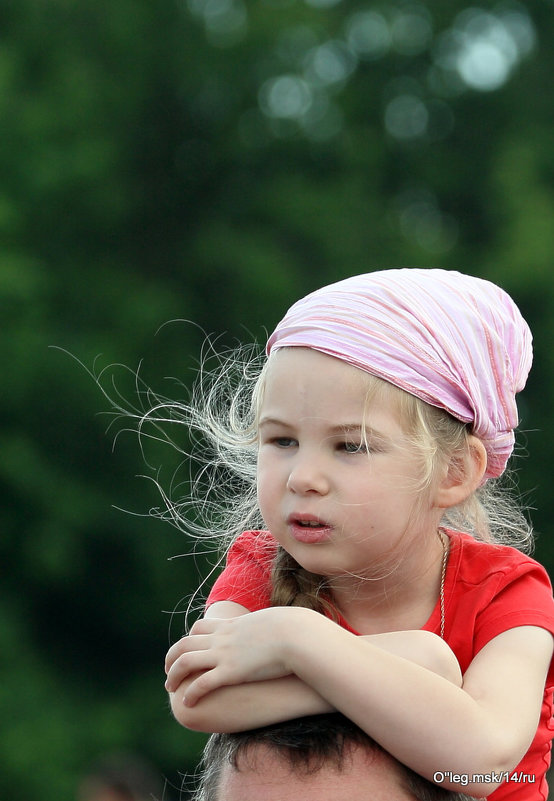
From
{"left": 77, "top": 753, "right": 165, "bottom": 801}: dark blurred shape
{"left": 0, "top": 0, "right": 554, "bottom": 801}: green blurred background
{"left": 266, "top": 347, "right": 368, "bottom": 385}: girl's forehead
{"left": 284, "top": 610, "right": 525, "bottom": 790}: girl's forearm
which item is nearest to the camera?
{"left": 284, "top": 610, "right": 525, "bottom": 790}: girl's forearm

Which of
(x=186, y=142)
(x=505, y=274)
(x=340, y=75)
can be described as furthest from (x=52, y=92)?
(x=505, y=274)

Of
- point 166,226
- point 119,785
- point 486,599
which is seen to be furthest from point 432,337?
point 166,226

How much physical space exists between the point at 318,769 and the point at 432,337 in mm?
702

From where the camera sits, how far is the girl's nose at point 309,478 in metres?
1.72

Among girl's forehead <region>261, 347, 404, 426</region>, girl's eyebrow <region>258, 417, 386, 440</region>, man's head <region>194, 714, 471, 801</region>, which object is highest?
girl's forehead <region>261, 347, 404, 426</region>

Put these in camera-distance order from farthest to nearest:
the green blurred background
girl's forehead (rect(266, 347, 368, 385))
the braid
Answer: the green blurred background → the braid → girl's forehead (rect(266, 347, 368, 385))

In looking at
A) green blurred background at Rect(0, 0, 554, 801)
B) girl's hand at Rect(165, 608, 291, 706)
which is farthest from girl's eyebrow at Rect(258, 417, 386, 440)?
green blurred background at Rect(0, 0, 554, 801)

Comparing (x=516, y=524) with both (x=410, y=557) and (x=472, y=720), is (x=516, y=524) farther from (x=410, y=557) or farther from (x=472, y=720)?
(x=472, y=720)

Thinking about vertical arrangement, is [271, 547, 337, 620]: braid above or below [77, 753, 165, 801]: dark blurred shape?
above

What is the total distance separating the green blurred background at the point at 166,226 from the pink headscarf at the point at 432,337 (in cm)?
764

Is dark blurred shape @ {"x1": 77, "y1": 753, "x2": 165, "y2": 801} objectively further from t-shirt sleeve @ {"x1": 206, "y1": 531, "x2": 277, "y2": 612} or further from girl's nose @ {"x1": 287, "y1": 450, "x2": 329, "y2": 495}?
girl's nose @ {"x1": 287, "y1": 450, "x2": 329, "y2": 495}

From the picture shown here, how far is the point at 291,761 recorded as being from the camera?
158cm

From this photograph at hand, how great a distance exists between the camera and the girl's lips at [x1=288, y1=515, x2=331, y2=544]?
176 cm

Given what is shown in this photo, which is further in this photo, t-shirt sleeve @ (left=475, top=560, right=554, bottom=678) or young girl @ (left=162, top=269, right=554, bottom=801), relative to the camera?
t-shirt sleeve @ (left=475, top=560, right=554, bottom=678)
